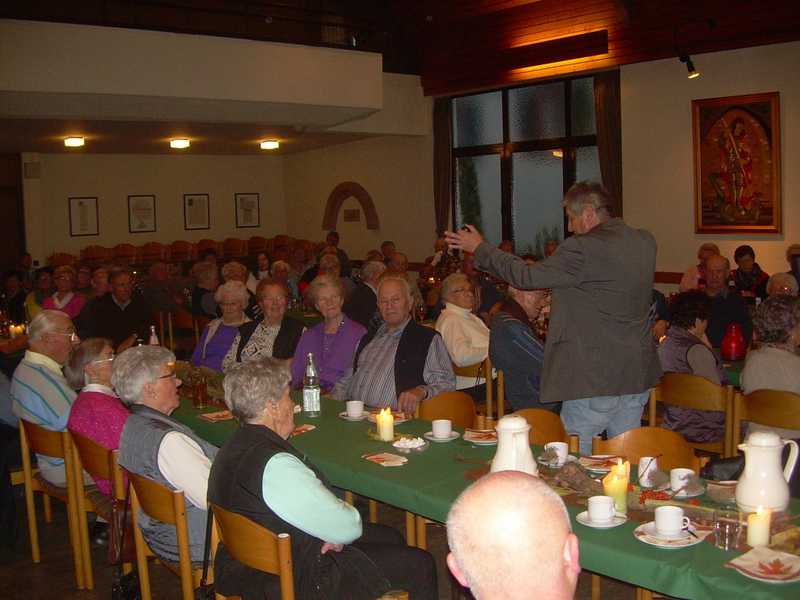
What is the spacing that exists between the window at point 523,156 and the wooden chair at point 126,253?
5885mm

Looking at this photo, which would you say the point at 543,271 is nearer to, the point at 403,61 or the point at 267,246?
the point at 403,61

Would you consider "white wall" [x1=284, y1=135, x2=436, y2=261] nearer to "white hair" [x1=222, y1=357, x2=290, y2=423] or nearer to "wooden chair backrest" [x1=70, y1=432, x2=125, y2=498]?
"wooden chair backrest" [x1=70, y1=432, x2=125, y2=498]

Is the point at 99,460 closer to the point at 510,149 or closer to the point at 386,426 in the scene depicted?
the point at 386,426

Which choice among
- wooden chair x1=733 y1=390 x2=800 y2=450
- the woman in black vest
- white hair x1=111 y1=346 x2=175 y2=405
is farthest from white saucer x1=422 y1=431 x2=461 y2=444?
the woman in black vest

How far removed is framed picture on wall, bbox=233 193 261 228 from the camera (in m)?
17.4

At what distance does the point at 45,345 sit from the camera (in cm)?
470

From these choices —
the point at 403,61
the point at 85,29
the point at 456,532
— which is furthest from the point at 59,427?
the point at 403,61

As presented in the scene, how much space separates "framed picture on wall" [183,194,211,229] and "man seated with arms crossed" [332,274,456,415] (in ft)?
41.1

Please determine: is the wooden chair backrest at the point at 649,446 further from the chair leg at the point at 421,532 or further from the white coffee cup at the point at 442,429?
the chair leg at the point at 421,532

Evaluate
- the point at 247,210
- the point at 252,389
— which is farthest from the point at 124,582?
the point at 247,210

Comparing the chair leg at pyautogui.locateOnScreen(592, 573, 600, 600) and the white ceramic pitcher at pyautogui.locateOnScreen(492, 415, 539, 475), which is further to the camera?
the chair leg at pyautogui.locateOnScreen(592, 573, 600, 600)

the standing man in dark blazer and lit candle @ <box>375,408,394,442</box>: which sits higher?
the standing man in dark blazer

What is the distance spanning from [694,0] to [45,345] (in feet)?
27.0

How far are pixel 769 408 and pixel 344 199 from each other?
41.5 feet
